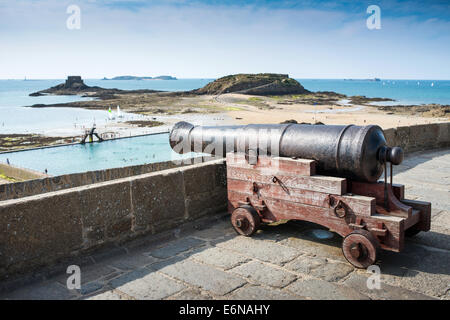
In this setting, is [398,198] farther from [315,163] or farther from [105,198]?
[105,198]

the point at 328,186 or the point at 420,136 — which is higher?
the point at 328,186

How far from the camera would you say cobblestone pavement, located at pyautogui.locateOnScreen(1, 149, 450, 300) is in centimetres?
304

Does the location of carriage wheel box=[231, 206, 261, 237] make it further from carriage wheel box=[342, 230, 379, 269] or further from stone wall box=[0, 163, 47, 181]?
stone wall box=[0, 163, 47, 181]

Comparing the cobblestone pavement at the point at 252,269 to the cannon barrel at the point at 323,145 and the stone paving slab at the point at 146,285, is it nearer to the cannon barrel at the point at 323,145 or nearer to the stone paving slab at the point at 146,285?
the stone paving slab at the point at 146,285

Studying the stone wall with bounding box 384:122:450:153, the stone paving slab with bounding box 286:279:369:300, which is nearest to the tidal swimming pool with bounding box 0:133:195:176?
the stone wall with bounding box 384:122:450:153

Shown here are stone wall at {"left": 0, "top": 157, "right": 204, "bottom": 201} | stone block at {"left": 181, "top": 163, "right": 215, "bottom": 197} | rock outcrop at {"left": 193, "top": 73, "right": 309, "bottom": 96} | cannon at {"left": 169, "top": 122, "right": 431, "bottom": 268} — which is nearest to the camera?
cannon at {"left": 169, "top": 122, "right": 431, "bottom": 268}

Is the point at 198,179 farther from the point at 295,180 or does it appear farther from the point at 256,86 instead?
the point at 256,86

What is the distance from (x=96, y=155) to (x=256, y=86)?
71.5 m

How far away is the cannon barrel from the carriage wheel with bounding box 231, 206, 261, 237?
23.0 inches

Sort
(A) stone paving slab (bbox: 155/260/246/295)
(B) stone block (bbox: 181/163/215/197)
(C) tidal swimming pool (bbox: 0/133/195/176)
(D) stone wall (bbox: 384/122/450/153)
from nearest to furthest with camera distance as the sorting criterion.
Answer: (A) stone paving slab (bbox: 155/260/246/295) < (B) stone block (bbox: 181/163/215/197) < (D) stone wall (bbox: 384/122/450/153) < (C) tidal swimming pool (bbox: 0/133/195/176)

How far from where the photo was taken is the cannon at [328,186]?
3475 mm

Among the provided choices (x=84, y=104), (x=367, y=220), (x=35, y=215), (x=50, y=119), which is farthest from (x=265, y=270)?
(x=84, y=104)

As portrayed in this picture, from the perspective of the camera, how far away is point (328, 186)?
3.70 metres

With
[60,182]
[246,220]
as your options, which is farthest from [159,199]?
[60,182]
